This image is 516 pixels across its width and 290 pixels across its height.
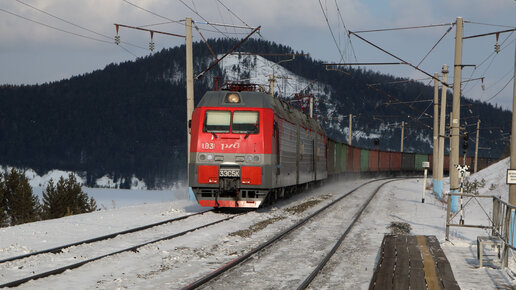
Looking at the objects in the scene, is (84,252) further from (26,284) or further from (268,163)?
(268,163)

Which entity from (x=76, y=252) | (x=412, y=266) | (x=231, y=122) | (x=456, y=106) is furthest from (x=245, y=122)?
(x=412, y=266)

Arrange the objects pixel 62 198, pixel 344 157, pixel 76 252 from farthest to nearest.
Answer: pixel 62 198
pixel 344 157
pixel 76 252

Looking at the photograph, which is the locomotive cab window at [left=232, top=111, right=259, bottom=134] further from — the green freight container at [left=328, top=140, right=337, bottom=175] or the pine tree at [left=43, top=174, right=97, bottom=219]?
the pine tree at [left=43, top=174, right=97, bottom=219]

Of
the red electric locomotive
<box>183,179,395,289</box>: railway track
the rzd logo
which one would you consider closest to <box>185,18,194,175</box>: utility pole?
the red electric locomotive

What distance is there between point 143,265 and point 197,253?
1.46m

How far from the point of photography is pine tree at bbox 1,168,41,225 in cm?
7500

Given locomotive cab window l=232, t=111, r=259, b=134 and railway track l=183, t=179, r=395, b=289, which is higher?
locomotive cab window l=232, t=111, r=259, b=134

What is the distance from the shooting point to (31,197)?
76562 millimetres

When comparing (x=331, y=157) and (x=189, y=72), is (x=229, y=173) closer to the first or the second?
(x=189, y=72)

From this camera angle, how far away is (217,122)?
18.5 metres

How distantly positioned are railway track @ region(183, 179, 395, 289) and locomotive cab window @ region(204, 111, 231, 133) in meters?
4.21

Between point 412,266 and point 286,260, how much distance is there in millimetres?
2366

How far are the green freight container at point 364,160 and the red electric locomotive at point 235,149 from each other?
36.1 meters

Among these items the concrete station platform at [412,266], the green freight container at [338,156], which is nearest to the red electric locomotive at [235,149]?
the concrete station platform at [412,266]
